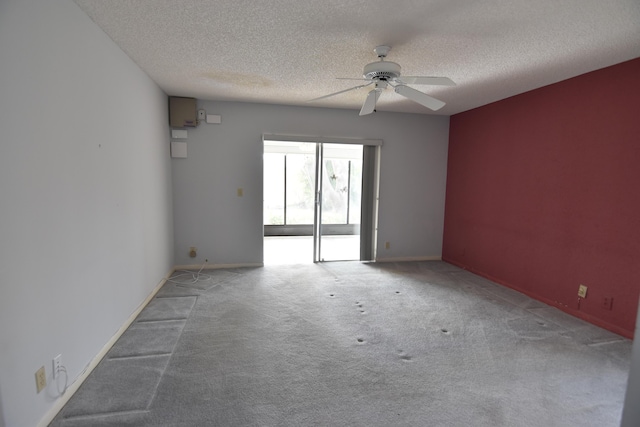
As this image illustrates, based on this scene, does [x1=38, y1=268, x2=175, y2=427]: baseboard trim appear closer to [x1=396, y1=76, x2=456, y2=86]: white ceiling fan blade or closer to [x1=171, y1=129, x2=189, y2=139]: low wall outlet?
[x1=171, y1=129, x2=189, y2=139]: low wall outlet

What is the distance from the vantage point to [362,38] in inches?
90.0

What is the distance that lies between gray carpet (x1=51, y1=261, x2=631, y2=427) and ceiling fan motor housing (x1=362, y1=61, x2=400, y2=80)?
2.15 m

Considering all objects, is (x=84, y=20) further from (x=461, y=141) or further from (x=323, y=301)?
(x=461, y=141)

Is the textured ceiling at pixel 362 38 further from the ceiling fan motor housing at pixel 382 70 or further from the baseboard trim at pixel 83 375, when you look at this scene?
the baseboard trim at pixel 83 375

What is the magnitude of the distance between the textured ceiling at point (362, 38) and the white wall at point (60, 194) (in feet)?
1.32

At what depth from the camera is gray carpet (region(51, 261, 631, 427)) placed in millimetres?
1726

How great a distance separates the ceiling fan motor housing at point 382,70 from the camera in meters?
2.33

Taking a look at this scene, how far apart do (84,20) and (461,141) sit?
4.61 m

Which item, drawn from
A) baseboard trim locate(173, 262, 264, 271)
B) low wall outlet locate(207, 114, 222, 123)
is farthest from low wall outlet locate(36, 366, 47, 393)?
low wall outlet locate(207, 114, 222, 123)

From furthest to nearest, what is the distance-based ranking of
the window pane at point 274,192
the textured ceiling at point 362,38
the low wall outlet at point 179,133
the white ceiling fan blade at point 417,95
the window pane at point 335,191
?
the window pane at point 274,192 → the window pane at point 335,191 → the low wall outlet at point 179,133 → the white ceiling fan blade at point 417,95 → the textured ceiling at point 362,38

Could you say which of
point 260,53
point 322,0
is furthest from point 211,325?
point 322,0

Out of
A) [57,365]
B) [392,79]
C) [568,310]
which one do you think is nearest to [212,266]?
[57,365]

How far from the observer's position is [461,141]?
15.4 feet

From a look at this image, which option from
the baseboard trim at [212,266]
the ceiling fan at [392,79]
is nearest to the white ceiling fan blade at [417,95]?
the ceiling fan at [392,79]
